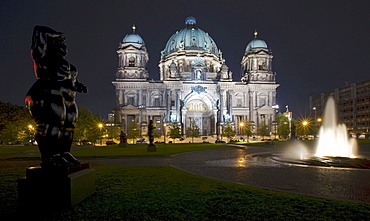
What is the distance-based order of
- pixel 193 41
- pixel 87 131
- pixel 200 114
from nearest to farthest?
1. pixel 87 131
2. pixel 200 114
3. pixel 193 41

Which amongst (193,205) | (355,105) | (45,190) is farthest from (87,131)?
(355,105)

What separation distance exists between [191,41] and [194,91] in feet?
66.3

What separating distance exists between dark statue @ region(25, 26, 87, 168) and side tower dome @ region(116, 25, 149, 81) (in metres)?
66.9

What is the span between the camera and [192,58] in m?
84.1

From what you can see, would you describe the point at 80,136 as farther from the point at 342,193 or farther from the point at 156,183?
the point at 342,193

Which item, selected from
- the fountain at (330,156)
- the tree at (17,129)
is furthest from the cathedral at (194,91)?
the fountain at (330,156)

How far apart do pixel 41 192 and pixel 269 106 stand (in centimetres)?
7631

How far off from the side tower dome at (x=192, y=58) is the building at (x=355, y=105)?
41326 mm

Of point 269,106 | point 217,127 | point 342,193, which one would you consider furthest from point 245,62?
point 342,193

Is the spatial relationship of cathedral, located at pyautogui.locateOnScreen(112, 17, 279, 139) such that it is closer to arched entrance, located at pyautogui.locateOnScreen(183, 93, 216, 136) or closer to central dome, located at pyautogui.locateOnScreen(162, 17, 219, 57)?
arched entrance, located at pyautogui.locateOnScreen(183, 93, 216, 136)

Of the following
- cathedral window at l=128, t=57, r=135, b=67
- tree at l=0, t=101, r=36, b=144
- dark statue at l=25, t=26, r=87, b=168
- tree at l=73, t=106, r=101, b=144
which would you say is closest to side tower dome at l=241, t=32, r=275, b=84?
cathedral window at l=128, t=57, r=135, b=67

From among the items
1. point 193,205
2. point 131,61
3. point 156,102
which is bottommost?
point 193,205

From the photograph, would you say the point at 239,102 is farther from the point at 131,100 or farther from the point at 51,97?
the point at 51,97

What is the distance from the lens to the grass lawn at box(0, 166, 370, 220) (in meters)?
5.87
